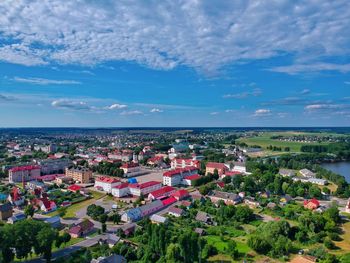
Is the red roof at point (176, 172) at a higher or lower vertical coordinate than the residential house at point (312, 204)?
higher

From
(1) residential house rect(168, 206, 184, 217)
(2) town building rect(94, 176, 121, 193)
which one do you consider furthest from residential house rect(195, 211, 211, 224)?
(2) town building rect(94, 176, 121, 193)

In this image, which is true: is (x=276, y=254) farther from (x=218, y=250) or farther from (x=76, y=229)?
(x=76, y=229)

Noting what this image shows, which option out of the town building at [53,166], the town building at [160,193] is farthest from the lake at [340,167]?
the town building at [53,166]

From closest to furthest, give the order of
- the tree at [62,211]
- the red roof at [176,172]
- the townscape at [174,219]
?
the townscape at [174,219], the tree at [62,211], the red roof at [176,172]

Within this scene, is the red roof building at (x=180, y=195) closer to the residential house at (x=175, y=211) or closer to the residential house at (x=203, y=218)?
the residential house at (x=175, y=211)

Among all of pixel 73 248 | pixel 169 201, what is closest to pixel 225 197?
pixel 169 201

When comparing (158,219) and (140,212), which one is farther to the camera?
(140,212)

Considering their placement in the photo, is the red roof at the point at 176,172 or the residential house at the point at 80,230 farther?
the red roof at the point at 176,172

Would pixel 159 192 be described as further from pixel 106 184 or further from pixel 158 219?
pixel 158 219
